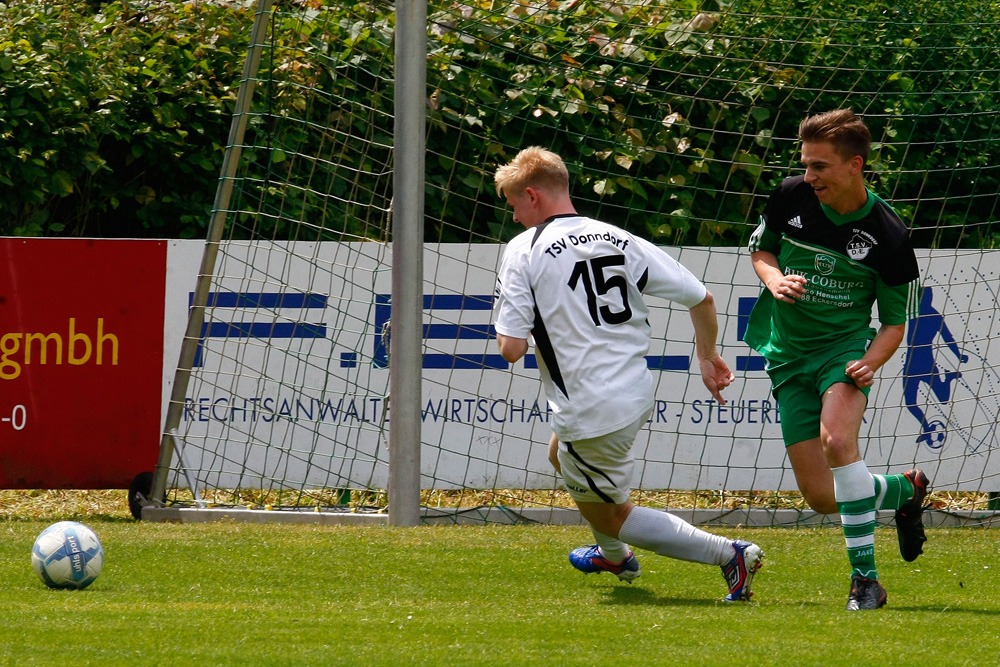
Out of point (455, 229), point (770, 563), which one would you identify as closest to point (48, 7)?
point (455, 229)

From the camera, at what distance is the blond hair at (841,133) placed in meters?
4.46

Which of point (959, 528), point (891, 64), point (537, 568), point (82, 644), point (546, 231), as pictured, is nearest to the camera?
point (82, 644)

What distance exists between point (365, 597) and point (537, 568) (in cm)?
101

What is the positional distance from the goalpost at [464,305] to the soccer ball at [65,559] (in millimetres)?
2264

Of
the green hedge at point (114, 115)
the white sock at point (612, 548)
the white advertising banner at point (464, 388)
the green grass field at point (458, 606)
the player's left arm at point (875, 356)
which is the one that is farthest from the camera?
the green hedge at point (114, 115)

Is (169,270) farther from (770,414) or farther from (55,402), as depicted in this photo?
(770,414)

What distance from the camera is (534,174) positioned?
15.0 ft

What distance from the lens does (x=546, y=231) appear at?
4.53 meters

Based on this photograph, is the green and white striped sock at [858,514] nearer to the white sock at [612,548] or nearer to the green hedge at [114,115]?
the white sock at [612,548]

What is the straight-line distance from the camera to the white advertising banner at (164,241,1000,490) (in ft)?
24.8

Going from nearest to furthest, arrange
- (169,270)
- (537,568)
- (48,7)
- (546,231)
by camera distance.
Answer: (546,231) → (537,568) → (169,270) → (48,7)

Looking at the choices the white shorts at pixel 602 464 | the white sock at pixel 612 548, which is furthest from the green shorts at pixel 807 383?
the white sock at pixel 612 548

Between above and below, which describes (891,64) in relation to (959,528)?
above

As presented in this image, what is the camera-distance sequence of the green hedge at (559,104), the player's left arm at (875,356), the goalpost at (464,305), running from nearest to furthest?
the player's left arm at (875,356) → the goalpost at (464,305) → the green hedge at (559,104)
